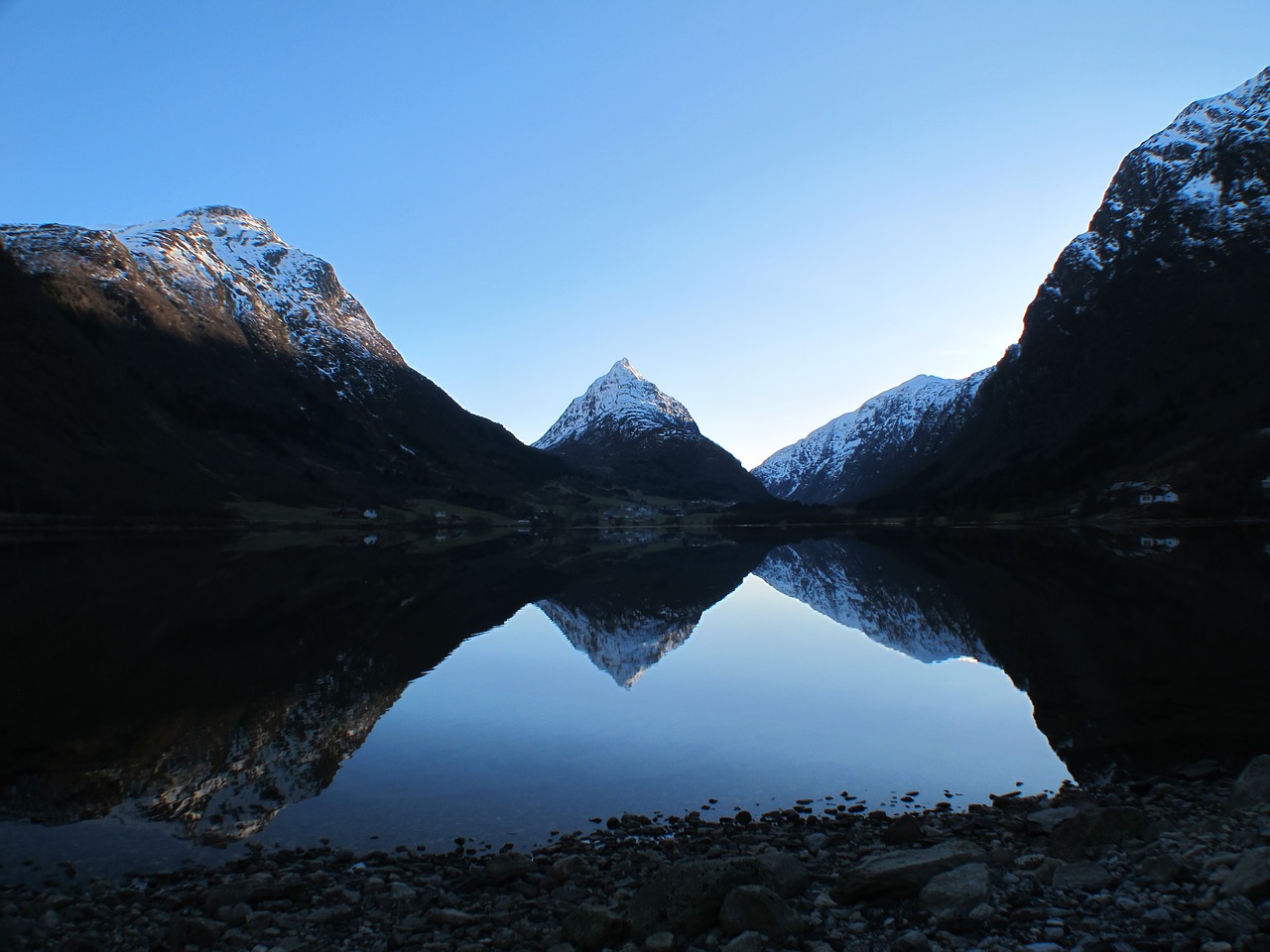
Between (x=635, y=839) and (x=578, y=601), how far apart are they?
38.6 metres

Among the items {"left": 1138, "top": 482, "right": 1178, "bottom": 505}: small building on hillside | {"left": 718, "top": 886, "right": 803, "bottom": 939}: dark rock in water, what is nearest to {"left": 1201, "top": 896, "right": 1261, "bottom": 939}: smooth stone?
{"left": 718, "top": 886, "right": 803, "bottom": 939}: dark rock in water

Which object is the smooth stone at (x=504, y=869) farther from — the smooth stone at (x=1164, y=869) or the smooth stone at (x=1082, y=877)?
the smooth stone at (x=1164, y=869)

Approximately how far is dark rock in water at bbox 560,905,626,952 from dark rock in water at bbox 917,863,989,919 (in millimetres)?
3928

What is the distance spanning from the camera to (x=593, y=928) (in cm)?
989

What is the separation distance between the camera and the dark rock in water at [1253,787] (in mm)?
12648

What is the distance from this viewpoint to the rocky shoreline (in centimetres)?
918

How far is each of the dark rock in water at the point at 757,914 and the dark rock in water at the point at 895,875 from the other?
1.25 metres

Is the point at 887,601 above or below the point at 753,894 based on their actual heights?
above

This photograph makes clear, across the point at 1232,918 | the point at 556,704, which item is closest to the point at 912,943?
the point at 1232,918

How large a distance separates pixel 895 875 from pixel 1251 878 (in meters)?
3.95

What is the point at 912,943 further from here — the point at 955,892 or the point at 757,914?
the point at 757,914

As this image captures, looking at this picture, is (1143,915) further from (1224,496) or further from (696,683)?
(1224,496)

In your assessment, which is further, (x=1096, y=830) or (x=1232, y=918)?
(x=1096, y=830)

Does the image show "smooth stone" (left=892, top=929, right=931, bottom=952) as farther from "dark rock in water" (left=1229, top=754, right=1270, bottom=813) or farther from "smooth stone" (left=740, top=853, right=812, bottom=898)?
"dark rock in water" (left=1229, top=754, right=1270, bottom=813)
